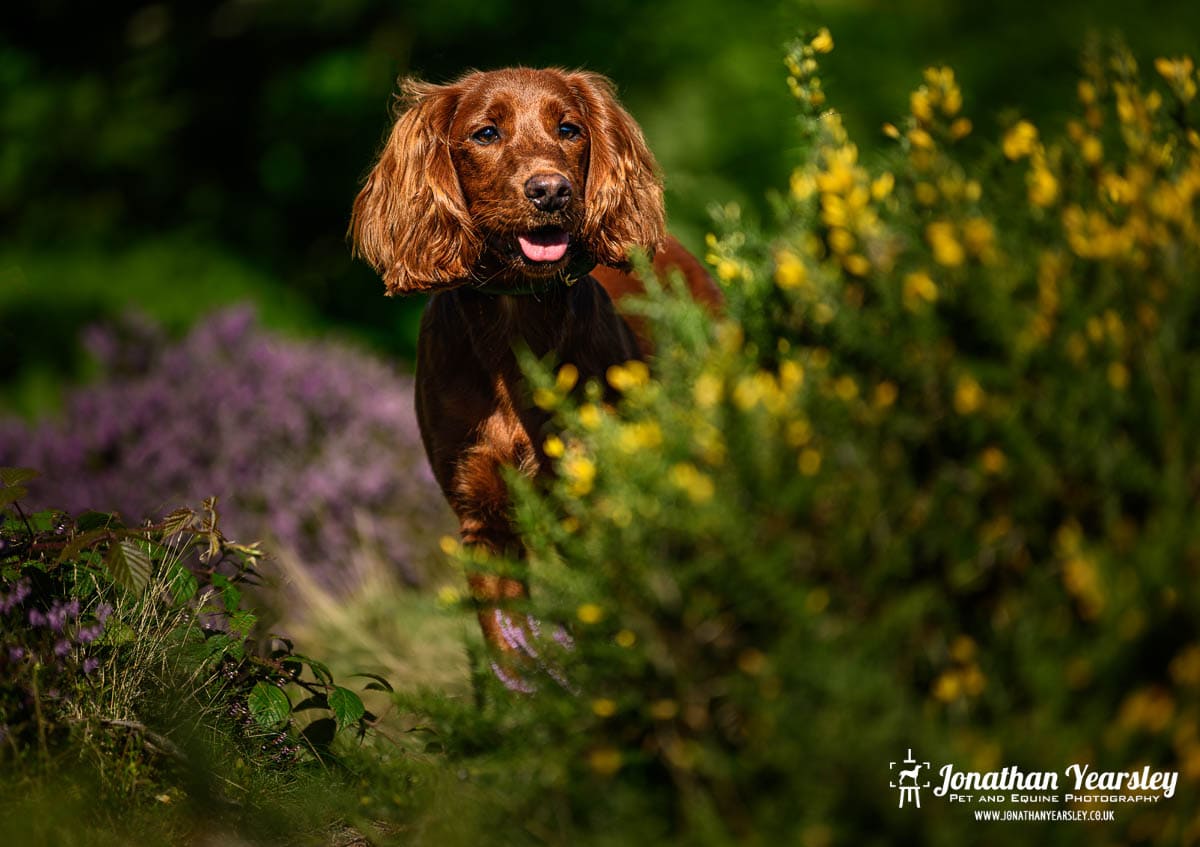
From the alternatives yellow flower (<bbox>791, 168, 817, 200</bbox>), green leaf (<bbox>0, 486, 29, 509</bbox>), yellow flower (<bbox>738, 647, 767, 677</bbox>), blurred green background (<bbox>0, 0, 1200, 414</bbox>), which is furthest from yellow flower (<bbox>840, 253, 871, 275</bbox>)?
blurred green background (<bbox>0, 0, 1200, 414</bbox>)

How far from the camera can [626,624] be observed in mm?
1758

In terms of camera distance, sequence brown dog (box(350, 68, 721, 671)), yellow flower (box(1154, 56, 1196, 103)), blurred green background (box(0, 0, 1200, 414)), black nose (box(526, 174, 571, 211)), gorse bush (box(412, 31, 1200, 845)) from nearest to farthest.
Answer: gorse bush (box(412, 31, 1200, 845)) < yellow flower (box(1154, 56, 1196, 103)) < black nose (box(526, 174, 571, 211)) < brown dog (box(350, 68, 721, 671)) < blurred green background (box(0, 0, 1200, 414))

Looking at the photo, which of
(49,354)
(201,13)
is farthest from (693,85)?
(49,354)

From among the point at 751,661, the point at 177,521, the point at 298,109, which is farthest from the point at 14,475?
the point at 298,109

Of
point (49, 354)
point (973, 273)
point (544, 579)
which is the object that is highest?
point (49, 354)

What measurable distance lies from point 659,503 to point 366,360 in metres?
4.86

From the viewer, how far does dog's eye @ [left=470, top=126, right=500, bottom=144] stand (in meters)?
3.30

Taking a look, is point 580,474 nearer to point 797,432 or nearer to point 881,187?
point 797,432

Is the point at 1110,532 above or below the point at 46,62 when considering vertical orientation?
below

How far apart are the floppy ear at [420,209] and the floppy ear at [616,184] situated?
379 mm

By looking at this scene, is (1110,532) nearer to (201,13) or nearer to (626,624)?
(626,624)

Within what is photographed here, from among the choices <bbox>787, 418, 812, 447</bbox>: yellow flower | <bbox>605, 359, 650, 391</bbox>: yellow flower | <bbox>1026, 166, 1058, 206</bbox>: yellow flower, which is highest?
<bbox>1026, 166, 1058, 206</bbox>: yellow flower

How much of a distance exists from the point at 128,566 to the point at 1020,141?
1.83m

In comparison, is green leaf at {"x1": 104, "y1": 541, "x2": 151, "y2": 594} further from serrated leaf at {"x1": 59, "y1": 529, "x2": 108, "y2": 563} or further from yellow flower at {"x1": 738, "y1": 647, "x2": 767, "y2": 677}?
yellow flower at {"x1": 738, "y1": 647, "x2": 767, "y2": 677}
